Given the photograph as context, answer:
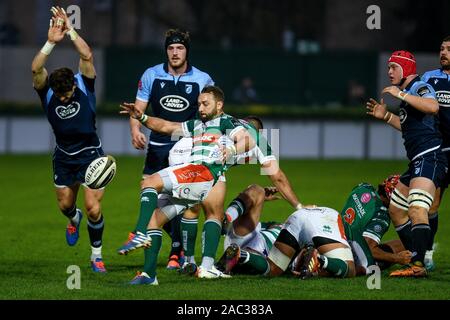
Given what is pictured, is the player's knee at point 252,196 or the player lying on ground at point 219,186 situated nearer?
the player lying on ground at point 219,186

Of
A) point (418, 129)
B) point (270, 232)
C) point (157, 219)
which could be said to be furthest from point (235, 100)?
point (157, 219)

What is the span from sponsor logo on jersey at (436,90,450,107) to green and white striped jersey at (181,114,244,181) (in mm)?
2326

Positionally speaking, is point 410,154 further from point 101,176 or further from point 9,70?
point 9,70

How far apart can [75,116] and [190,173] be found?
2.03m

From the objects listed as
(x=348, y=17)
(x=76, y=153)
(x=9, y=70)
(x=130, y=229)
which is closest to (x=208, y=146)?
(x=76, y=153)

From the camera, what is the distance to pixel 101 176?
12320mm

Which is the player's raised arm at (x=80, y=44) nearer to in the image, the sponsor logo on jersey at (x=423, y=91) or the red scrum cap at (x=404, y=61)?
the red scrum cap at (x=404, y=61)

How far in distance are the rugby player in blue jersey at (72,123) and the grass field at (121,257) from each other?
701mm

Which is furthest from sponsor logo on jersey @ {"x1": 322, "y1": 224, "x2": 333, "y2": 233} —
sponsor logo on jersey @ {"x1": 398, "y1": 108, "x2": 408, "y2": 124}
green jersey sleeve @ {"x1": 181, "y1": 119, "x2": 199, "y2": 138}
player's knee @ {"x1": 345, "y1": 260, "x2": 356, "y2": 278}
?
green jersey sleeve @ {"x1": 181, "y1": 119, "x2": 199, "y2": 138}

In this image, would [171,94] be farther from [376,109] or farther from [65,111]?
[376,109]

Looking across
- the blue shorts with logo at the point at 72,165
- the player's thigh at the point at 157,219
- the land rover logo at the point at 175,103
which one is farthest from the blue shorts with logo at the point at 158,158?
the player's thigh at the point at 157,219

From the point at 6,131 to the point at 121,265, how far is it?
2000 cm

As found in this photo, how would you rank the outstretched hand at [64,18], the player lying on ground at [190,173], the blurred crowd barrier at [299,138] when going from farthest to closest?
1. the blurred crowd barrier at [299,138]
2. the outstretched hand at [64,18]
3. the player lying on ground at [190,173]

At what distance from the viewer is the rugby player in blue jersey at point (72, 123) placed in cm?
1235
